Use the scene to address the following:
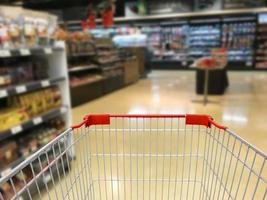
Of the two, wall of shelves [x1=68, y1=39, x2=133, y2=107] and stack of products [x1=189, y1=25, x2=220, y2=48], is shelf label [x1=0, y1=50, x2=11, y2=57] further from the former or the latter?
stack of products [x1=189, y1=25, x2=220, y2=48]

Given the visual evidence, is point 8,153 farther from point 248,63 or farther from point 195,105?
point 248,63

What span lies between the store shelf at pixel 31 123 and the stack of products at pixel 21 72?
1.13ft

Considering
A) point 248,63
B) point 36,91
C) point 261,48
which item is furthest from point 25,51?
point 261,48

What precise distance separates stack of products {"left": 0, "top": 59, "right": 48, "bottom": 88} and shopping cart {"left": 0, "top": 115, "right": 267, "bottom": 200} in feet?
2.23

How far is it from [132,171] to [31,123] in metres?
1.04

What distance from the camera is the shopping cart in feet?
3.82

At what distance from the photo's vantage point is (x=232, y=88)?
786cm

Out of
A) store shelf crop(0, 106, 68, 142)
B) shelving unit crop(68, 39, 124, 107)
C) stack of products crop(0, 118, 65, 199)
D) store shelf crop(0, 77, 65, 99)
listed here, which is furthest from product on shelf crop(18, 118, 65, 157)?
shelving unit crop(68, 39, 124, 107)

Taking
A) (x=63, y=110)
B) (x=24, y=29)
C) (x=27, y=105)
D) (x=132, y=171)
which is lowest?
(x=132, y=171)

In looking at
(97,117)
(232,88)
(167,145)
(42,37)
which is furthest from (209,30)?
(97,117)

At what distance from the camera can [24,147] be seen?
250 cm

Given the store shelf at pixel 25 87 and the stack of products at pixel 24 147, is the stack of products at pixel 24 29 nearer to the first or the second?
the store shelf at pixel 25 87

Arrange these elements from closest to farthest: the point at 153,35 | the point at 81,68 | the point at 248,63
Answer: the point at 81,68 → the point at 248,63 → the point at 153,35

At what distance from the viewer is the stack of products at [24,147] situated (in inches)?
88.7
